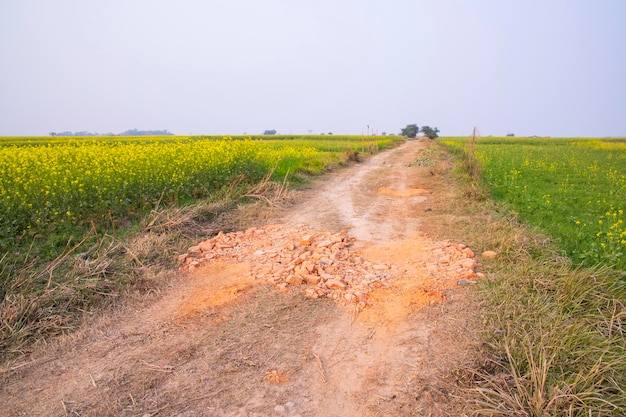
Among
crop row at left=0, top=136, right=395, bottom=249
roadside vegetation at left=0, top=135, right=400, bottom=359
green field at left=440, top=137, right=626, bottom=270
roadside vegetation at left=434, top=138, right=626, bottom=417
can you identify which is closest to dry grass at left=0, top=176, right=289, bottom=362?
roadside vegetation at left=0, top=135, right=400, bottom=359

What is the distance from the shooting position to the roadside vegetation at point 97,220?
14.1 feet

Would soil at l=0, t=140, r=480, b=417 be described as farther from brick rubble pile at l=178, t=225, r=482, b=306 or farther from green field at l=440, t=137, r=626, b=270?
green field at l=440, t=137, r=626, b=270

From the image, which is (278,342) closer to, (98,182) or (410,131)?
(98,182)

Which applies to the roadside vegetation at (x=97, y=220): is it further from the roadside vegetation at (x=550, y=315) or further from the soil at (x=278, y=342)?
the roadside vegetation at (x=550, y=315)

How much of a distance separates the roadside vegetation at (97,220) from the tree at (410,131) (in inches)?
3365

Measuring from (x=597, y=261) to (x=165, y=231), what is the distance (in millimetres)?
6214

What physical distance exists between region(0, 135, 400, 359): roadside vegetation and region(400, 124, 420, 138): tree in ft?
280

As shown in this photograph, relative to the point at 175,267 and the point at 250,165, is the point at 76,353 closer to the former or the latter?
the point at 175,267

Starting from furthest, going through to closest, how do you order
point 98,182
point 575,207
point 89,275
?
point 575,207
point 98,182
point 89,275

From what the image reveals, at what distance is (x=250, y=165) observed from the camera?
11227 mm

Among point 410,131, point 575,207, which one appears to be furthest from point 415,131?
point 575,207

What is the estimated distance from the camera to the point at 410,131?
91.9m

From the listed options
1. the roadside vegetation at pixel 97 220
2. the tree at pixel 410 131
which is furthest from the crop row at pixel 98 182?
the tree at pixel 410 131

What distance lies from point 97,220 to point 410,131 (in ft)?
297
